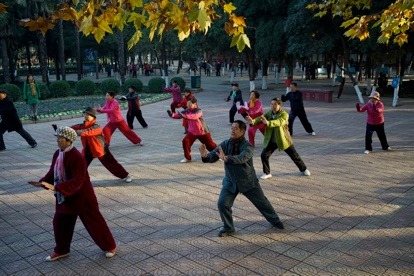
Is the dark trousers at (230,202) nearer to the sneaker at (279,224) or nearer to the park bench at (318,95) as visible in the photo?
the sneaker at (279,224)

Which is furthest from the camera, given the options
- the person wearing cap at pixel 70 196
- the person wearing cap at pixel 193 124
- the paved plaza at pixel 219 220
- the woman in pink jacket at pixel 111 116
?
the woman in pink jacket at pixel 111 116

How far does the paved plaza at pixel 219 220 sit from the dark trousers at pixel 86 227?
20cm

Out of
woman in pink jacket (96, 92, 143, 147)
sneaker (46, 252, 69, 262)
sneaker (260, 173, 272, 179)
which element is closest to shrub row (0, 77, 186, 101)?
woman in pink jacket (96, 92, 143, 147)

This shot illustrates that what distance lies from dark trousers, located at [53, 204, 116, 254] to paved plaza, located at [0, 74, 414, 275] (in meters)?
0.20

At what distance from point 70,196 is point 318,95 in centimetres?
1801

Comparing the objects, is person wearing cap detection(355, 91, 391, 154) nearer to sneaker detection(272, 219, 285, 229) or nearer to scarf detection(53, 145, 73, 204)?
sneaker detection(272, 219, 285, 229)

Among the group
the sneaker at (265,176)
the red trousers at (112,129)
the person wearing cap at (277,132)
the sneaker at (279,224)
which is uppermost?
the person wearing cap at (277,132)

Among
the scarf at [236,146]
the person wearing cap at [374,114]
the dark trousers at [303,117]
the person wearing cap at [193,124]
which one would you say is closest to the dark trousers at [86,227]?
the scarf at [236,146]

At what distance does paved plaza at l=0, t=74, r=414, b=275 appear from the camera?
16.0 ft

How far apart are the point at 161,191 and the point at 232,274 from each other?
3250mm

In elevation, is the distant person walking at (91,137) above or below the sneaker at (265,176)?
above

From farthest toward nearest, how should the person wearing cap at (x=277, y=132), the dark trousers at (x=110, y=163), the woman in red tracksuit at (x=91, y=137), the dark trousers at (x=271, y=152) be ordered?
1. the dark trousers at (x=271, y=152)
2. the dark trousers at (x=110, y=163)
3. the person wearing cap at (x=277, y=132)
4. the woman in red tracksuit at (x=91, y=137)

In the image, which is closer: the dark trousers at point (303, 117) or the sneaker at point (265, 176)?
the sneaker at point (265, 176)

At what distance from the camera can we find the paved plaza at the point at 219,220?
4875 mm
